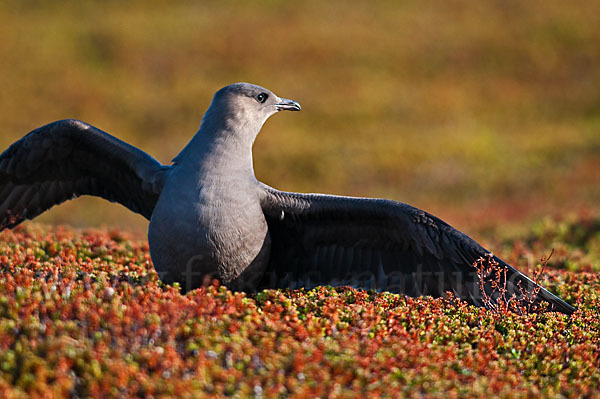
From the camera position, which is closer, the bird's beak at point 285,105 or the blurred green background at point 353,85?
the bird's beak at point 285,105

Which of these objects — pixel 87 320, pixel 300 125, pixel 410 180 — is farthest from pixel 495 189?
pixel 87 320

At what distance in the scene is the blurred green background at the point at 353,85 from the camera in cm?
2161

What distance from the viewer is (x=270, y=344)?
16.2 feet

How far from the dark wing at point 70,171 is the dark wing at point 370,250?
4.79 ft

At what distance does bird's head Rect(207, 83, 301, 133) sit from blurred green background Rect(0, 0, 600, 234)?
11105 mm

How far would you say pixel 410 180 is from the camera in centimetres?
2164

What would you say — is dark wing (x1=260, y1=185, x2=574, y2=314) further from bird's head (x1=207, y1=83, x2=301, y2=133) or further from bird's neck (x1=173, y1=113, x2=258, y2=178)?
bird's head (x1=207, y1=83, x2=301, y2=133)

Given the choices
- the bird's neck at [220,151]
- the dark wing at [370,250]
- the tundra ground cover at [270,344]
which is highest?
the bird's neck at [220,151]

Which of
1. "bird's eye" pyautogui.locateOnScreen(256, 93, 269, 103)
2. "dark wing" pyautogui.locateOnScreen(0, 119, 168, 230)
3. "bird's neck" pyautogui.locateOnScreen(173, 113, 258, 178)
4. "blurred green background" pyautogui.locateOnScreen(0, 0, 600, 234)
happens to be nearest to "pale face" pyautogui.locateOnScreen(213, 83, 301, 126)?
"bird's eye" pyautogui.locateOnScreen(256, 93, 269, 103)

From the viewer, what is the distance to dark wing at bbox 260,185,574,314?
22.0 feet

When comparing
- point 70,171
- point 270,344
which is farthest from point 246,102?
point 270,344

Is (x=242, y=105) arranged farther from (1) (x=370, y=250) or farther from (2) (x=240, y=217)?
(1) (x=370, y=250)

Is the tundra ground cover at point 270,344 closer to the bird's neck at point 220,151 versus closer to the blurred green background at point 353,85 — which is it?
the bird's neck at point 220,151

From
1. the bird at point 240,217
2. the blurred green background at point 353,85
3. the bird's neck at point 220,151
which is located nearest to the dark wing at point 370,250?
the bird at point 240,217
